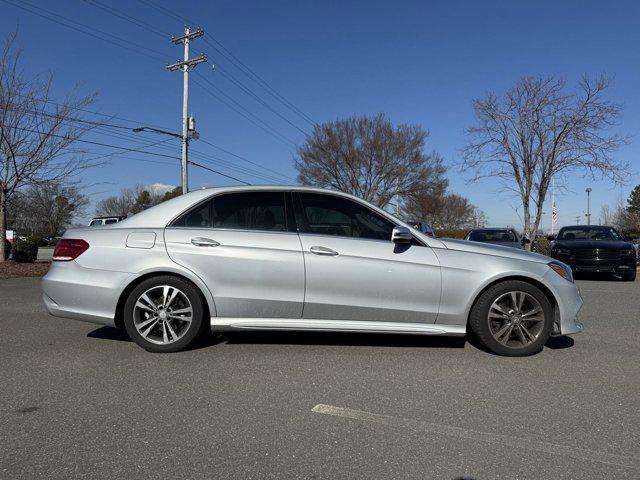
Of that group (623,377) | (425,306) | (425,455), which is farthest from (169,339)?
(623,377)

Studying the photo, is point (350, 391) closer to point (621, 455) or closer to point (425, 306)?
point (425, 306)

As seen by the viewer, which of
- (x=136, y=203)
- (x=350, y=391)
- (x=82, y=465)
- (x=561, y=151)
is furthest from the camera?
(x=136, y=203)

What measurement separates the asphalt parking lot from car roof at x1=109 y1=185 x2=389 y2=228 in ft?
4.12

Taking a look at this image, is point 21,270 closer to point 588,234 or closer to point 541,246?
point 588,234

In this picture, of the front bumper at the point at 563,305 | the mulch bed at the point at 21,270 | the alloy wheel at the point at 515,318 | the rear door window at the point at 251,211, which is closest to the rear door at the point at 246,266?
the rear door window at the point at 251,211

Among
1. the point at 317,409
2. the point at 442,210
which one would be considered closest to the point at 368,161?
the point at 442,210

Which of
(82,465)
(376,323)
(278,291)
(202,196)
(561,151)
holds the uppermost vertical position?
(561,151)

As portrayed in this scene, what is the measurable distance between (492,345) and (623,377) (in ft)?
3.42

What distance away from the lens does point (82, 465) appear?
242 centimetres

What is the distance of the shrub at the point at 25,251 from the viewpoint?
Result: 15.9 meters

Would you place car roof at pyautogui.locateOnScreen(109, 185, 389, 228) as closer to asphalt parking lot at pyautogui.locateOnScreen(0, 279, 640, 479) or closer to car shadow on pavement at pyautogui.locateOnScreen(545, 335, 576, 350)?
asphalt parking lot at pyautogui.locateOnScreen(0, 279, 640, 479)

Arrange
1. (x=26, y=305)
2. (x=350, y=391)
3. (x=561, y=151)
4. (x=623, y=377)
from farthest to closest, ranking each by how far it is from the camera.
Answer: (x=561, y=151)
(x=26, y=305)
(x=623, y=377)
(x=350, y=391)

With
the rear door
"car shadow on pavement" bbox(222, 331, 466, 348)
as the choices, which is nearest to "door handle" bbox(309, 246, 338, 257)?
the rear door

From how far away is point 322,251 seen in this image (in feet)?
14.3
